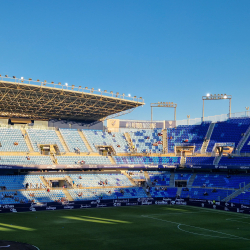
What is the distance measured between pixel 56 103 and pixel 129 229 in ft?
117

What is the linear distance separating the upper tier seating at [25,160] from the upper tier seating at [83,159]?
254cm

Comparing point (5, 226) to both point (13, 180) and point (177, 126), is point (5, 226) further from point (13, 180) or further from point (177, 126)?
point (177, 126)

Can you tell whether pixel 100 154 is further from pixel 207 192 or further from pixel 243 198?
pixel 243 198

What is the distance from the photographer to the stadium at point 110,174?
39281 millimetres

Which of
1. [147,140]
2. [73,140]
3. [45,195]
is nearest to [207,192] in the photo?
[147,140]

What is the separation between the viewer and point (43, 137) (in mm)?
71562

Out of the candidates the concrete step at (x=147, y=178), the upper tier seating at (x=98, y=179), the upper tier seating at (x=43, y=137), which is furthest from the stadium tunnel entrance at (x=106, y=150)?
the upper tier seating at (x=43, y=137)

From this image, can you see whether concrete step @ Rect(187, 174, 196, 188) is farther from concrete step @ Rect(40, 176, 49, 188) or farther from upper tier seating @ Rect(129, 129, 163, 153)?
concrete step @ Rect(40, 176, 49, 188)

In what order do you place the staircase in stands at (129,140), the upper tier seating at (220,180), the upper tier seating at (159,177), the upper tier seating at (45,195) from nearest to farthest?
the upper tier seating at (45,195)
the upper tier seating at (220,180)
the upper tier seating at (159,177)
the staircase in stands at (129,140)

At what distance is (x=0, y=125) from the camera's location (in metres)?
69.3

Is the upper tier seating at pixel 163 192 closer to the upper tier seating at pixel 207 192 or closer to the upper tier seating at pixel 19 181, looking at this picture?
the upper tier seating at pixel 207 192

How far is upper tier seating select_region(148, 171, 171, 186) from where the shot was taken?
71500 mm

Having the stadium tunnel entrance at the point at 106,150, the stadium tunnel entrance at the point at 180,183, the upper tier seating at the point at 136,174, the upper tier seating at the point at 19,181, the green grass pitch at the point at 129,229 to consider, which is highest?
the stadium tunnel entrance at the point at 106,150

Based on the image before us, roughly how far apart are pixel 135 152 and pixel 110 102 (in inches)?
549
